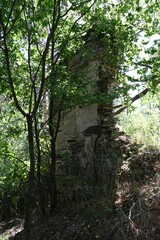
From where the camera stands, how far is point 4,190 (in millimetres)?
7754

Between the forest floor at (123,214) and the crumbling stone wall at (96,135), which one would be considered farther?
the crumbling stone wall at (96,135)

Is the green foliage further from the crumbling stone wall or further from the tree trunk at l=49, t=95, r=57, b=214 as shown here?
the tree trunk at l=49, t=95, r=57, b=214

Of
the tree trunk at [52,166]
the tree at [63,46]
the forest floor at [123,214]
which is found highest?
the tree at [63,46]

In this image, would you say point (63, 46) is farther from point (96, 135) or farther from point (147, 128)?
point (147, 128)

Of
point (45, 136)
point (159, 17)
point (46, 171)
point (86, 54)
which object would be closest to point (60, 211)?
point (46, 171)

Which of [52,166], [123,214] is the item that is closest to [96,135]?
[52,166]

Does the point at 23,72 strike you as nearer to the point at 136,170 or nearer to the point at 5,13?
the point at 5,13

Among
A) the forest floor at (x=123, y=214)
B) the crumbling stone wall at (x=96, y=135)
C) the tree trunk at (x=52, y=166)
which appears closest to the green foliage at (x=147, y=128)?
the forest floor at (x=123, y=214)

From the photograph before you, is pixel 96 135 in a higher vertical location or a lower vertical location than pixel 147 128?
lower

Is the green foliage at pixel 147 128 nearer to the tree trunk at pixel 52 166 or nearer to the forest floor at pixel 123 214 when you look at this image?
the forest floor at pixel 123 214

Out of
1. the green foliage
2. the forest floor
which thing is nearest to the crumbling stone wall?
the forest floor

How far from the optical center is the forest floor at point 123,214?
13.8 feet

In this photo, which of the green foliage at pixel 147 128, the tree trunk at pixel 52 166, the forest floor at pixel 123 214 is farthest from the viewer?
the green foliage at pixel 147 128

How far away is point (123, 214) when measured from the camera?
438 cm
